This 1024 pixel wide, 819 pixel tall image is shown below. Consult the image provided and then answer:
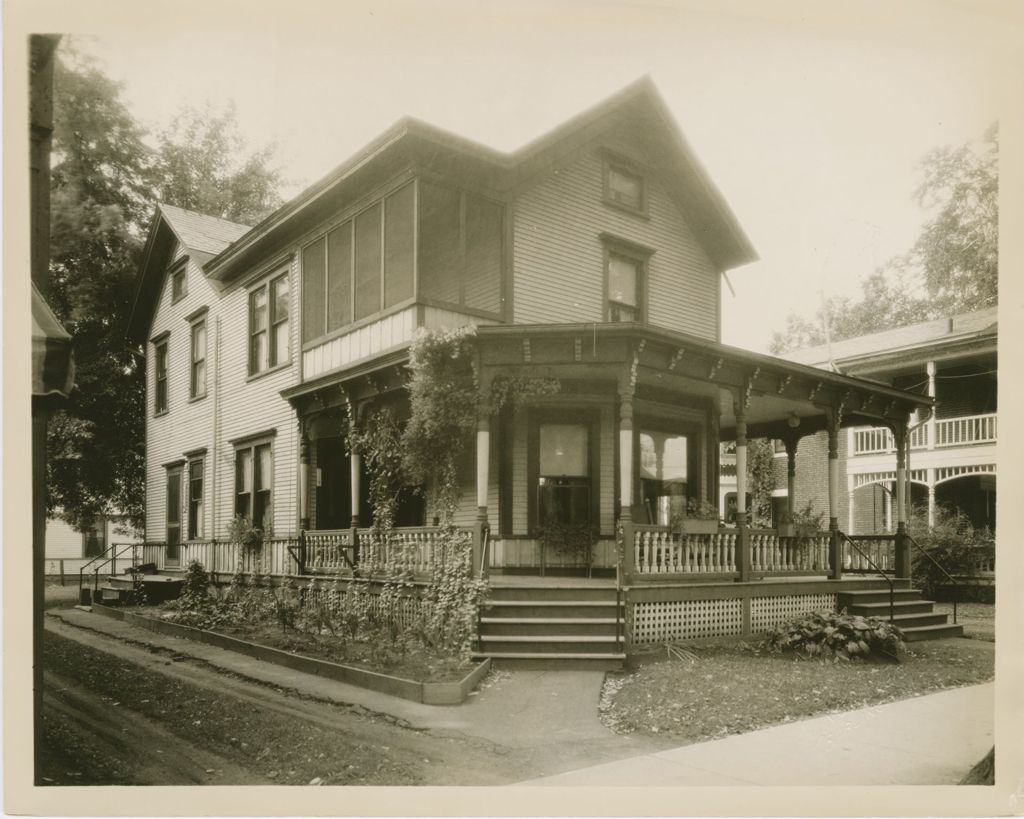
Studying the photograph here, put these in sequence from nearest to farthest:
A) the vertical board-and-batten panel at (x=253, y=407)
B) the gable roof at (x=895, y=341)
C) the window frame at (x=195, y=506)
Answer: the gable roof at (x=895, y=341), the vertical board-and-batten panel at (x=253, y=407), the window frame at (x=195, y=506)

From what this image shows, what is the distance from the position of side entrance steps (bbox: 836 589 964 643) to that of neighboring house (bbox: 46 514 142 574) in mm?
10287

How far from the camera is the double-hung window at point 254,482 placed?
51.5ft

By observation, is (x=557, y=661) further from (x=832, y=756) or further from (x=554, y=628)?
(x=832, y=756)

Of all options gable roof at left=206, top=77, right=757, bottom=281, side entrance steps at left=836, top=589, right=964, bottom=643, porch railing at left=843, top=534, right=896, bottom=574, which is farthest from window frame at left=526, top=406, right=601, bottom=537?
porch railing at left=843, top=534, right=896, bottom=574

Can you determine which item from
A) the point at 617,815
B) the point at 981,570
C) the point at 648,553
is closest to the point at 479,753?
the point at 617,815

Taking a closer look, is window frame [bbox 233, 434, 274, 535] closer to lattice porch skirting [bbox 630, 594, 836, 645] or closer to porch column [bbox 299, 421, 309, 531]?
porch column [bbox 299, 421, 309, 531]

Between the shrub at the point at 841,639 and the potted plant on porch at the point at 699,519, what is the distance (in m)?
1.69

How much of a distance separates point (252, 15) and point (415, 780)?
5892 mm

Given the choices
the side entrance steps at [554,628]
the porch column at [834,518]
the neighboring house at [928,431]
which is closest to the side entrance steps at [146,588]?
the side entrance steps at [554,628]

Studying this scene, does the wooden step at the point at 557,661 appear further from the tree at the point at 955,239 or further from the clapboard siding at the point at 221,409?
the clapboard siding at the point at 221,409

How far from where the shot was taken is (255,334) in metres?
16.0

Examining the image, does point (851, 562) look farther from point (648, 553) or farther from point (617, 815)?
point (617, 815)

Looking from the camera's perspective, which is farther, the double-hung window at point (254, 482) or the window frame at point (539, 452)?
the double-hung window at point (254, 482)

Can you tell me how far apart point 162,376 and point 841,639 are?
1126 centimetres
